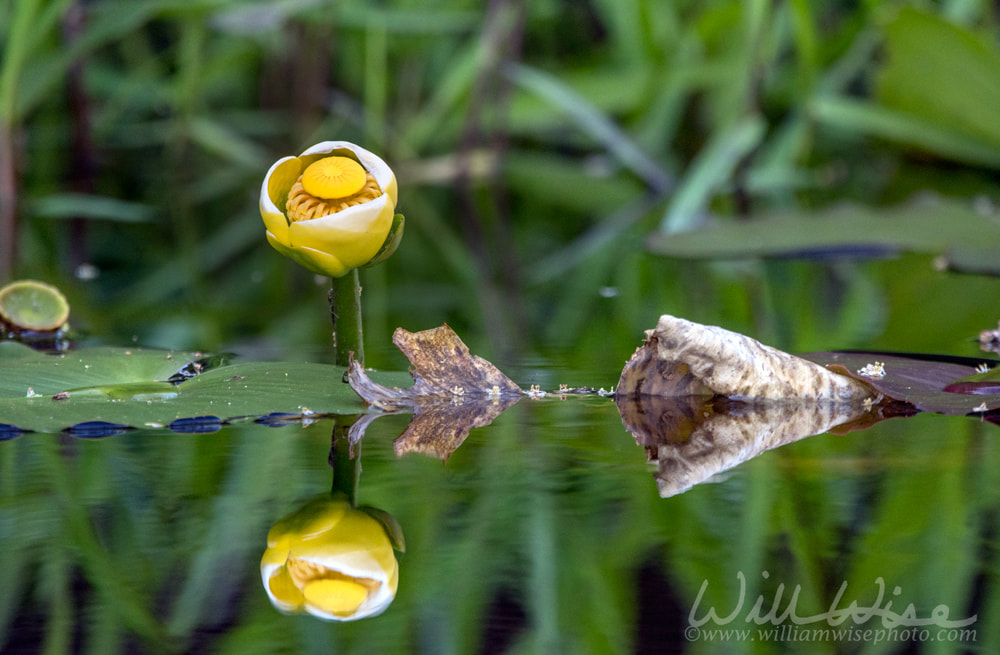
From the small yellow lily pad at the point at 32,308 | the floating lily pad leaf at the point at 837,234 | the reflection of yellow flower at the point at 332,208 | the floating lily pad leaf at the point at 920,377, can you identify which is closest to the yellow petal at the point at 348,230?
the reflection of yellow flower at the point at 332,208

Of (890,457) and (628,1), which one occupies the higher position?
(628,1)

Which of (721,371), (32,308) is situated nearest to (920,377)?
(721,371)

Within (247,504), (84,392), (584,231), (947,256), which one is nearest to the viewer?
(247,504)

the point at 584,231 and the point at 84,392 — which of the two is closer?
the point at 84,392

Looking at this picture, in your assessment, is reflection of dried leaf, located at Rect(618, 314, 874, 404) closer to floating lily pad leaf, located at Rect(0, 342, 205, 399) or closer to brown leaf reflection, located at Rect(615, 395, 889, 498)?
brown leaf reflection, located at Rect(615, 395, 889, 498)

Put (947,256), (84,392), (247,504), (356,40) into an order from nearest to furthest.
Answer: (247,504), (84,392), (947,256), (356,40)

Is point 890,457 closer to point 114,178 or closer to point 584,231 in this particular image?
point 584,231

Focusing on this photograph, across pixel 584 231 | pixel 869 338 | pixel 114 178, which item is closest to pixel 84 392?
pixel 869 338

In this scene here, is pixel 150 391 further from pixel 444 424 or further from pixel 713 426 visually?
pixel 713 426
